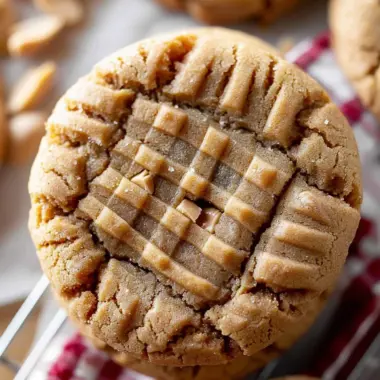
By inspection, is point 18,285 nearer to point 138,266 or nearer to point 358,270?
point 138,266

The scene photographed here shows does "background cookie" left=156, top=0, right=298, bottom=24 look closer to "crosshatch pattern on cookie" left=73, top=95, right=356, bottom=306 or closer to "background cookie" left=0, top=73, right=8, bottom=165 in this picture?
"background cookie" left=0, top=73, right=8, bottom=165

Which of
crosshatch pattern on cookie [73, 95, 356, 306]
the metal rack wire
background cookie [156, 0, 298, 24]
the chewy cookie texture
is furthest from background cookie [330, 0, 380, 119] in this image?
the metal rack wire

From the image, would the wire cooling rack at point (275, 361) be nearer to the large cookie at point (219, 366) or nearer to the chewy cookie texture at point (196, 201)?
the large cookie at point (219, 366)

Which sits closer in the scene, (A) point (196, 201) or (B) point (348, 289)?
(A) point (196, 201)

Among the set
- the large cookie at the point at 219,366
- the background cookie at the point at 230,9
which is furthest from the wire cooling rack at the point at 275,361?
the background cookie at the point at 230,9

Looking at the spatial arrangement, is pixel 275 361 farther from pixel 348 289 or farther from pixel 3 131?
pixel 3 131

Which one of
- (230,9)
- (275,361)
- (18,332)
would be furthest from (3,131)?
(275,361)
